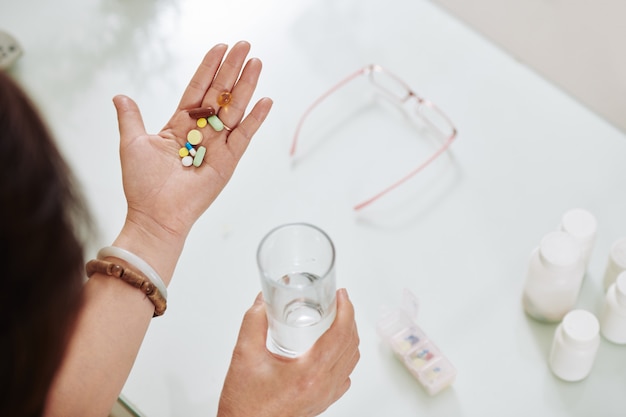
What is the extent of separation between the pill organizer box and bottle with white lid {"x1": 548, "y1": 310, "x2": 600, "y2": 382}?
13 centimetres

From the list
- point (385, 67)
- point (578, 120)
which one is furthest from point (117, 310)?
point (578, 120)

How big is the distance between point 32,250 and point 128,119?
18.7 inches

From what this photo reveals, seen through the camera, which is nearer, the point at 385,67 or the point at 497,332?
the point at 497,332

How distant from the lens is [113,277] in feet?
2.76

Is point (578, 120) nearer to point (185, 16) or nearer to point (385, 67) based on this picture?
point (385, 67)

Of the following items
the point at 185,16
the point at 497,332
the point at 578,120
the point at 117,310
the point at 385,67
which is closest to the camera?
the point at 117,310

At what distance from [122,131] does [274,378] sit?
0.39 meters

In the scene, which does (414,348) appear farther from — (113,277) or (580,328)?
(113,277)

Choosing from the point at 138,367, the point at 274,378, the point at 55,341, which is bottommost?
the point at 138,367

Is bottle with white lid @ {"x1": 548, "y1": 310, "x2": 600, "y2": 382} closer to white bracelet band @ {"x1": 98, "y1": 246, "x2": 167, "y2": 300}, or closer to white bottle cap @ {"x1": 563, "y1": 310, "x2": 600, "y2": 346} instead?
white bottle cap @ {"x1": 563, "y1": 310, "x2": 600, "y2": 346}

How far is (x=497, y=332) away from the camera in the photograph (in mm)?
934

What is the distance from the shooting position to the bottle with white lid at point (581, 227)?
89 cm

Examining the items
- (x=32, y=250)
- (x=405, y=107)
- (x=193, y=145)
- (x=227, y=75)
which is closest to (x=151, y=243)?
(x=193, y=145)

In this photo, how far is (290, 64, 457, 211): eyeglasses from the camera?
110cm
